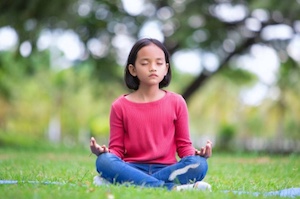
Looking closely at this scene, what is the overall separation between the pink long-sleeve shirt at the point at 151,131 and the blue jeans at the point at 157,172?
8.0 inches

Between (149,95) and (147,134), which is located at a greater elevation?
(149,95)

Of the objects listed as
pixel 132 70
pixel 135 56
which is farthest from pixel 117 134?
pixel 135 56

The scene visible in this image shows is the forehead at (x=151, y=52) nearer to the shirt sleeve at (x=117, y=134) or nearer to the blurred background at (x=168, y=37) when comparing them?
the shirt sleeve at (x=117, y=134)

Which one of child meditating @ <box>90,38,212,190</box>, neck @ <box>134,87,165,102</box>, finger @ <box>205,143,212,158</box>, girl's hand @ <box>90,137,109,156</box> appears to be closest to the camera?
finger @ <box>205,143,212,158</box>

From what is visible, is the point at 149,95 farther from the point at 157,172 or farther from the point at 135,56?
the point at 157,172

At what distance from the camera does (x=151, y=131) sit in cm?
514

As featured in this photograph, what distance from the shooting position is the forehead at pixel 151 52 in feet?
17.2

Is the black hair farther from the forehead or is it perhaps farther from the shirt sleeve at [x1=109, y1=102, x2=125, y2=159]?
the shirt sleeve at [x1=109, y1=102, x2=125, y2=159]

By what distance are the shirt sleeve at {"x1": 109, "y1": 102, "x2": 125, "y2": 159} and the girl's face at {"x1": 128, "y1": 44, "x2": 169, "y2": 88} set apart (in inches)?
16.2

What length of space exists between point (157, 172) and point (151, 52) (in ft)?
3.78

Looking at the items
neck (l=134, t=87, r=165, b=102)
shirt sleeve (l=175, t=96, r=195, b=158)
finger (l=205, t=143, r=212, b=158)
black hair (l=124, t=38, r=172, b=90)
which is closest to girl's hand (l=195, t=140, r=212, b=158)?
finger (l=205, t=143, r=212, b=158)

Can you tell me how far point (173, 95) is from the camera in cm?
536

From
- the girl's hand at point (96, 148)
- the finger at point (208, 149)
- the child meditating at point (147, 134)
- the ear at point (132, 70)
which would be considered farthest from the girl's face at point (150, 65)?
the finger at point (208, 149)

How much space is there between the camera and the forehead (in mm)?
5234
